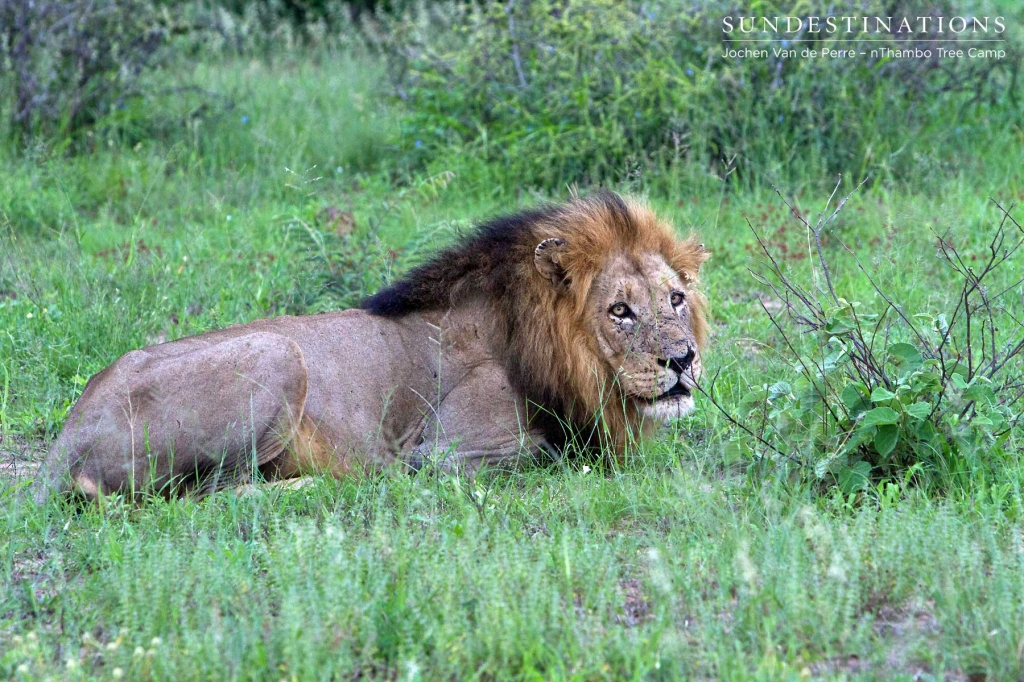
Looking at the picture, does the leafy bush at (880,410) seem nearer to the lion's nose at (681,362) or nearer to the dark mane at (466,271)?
the lion's nose at (681,362)

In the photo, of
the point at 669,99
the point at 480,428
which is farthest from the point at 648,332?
the point at 669,99

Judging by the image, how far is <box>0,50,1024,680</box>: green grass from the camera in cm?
276

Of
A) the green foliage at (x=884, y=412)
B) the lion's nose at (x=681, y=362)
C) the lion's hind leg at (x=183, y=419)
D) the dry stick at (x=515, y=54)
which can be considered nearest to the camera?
the green foliage at (x=884, y=412)

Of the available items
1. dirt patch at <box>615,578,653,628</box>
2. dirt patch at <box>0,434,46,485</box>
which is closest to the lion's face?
dirt patch at <box>615,578,653,628</box>

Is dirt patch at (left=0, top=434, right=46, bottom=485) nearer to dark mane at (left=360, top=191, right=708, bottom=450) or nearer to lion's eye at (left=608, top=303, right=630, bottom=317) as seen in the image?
dark mane at (left=360, top=191, right=708, bottom=450)

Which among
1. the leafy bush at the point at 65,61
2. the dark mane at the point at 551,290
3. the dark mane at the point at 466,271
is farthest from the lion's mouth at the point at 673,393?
the leafy bush at the point at 65,61

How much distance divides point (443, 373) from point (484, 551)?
51.6 inches

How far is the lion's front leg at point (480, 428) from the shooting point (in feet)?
14.6

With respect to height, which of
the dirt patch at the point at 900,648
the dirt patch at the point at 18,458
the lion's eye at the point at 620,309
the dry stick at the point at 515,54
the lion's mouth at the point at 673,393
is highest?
the dry stick at the point at 515,54

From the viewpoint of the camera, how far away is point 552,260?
4.53 m

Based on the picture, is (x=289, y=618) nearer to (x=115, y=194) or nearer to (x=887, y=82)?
(x=115, y=194)

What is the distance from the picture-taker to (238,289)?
6184 millimetres

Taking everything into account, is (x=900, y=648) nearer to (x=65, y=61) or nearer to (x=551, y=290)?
(x=551, y=290)

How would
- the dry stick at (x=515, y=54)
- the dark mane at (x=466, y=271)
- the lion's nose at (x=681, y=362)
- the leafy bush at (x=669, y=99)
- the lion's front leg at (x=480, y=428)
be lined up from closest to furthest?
the lion's nose at (x=681, y=362) < the lion's front leg at (x=480, y=428) < the dark mane at (x=466, y=271) < the leafy bush at (x=669, y=99) < the dry stick at (x=515, y=54)
